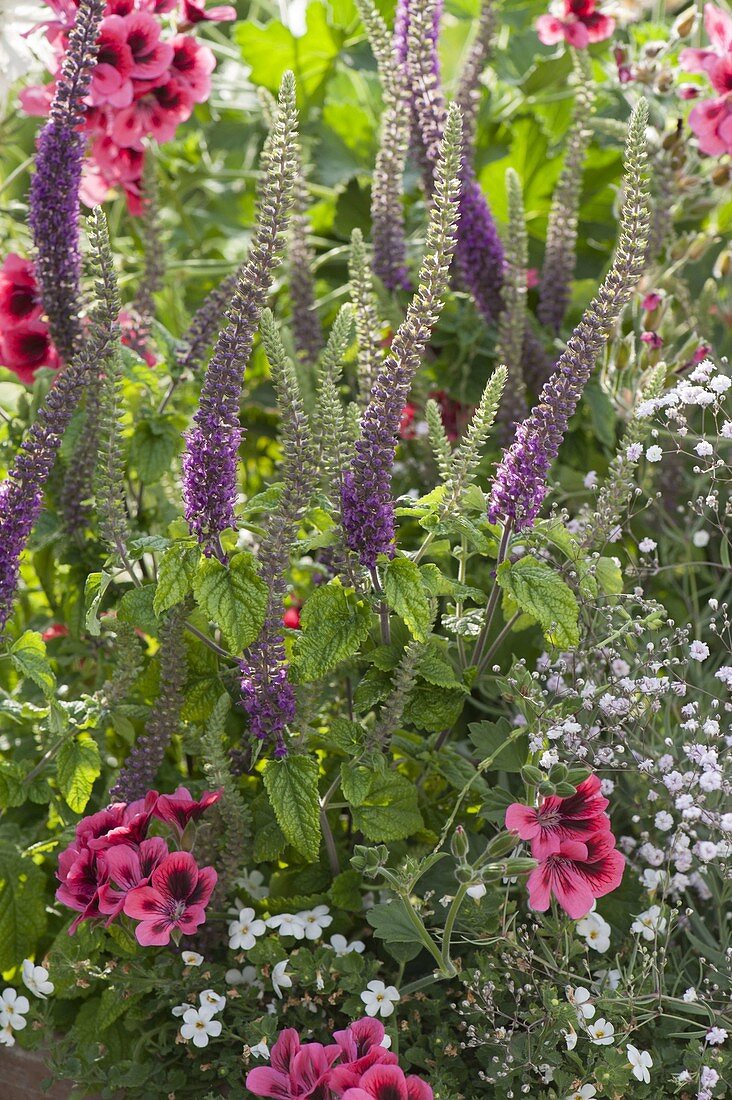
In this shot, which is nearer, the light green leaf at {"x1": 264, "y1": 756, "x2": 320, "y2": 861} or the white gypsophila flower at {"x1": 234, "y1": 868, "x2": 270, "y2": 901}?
the light green leaf at {"x1": 264, "y1": 756, "x2": 320, "y2": 861}

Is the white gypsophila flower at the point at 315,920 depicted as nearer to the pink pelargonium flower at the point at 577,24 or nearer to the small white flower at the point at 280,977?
the small white flower at the point at 280,977

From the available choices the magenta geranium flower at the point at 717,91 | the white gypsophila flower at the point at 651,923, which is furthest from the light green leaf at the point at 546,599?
the magenta geranium flower at the point at 717,91

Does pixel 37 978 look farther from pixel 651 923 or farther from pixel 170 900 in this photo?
pixel 651 923

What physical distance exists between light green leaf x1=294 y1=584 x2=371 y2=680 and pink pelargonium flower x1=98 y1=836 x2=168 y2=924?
0.23 metres

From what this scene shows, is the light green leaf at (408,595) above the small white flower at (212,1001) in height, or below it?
above

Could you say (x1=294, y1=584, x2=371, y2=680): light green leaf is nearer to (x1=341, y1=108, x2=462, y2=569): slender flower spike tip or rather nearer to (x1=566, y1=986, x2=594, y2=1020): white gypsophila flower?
(x1=341, y1=108, x2=462, y2=569): slender flower spike tip

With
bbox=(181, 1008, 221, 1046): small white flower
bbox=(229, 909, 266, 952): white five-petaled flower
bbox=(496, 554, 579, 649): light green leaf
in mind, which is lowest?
bbox=(181, 1008, 221, 1046): small white flower

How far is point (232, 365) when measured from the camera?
0.98m

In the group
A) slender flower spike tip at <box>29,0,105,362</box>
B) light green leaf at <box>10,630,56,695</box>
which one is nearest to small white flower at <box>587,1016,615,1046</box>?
light green leaf at <box>10,630,56,695</box>

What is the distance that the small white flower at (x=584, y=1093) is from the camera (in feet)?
3.52

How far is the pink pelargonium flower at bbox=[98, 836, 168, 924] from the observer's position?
3.56ft

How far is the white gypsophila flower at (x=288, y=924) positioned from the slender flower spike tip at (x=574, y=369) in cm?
47

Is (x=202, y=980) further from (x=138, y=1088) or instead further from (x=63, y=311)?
(x=63, y=311)

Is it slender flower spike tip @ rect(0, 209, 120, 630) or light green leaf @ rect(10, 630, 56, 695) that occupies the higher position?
slender flower spike tip @ rect(0, 209, 120, 630)
